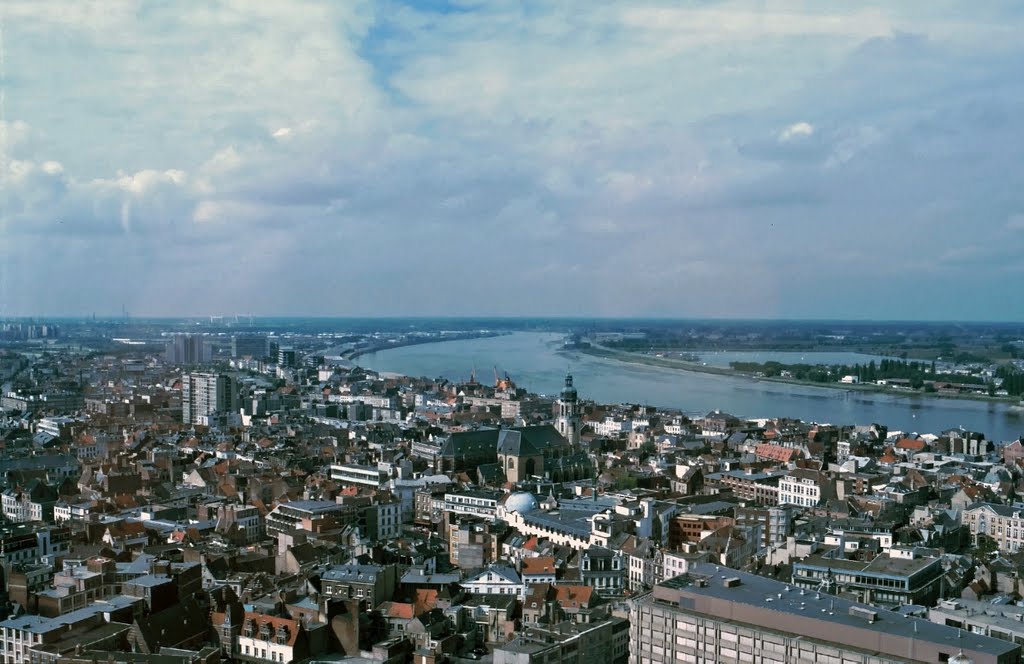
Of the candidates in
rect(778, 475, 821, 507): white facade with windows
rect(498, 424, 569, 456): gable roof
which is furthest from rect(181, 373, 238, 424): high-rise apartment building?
rect(778, 475, 821, 507): white facade with windows

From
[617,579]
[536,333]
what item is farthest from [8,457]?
[536,333]

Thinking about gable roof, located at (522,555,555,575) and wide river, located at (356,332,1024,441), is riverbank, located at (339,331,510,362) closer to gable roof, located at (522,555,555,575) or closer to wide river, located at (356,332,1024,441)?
wide river, located at (356,332,1024,441)

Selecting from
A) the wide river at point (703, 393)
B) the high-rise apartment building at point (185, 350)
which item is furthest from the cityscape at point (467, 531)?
the wide river at point (703, 393)

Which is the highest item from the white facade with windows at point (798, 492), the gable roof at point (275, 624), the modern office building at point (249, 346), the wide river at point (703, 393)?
the modern office building at point (249, 346)

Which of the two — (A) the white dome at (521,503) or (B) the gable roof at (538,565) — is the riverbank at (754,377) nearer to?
(A) the white dome at (521,503)

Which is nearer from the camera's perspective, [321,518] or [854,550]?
[854,550]

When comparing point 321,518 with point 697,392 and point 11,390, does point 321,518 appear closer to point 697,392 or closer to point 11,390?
point 11,390

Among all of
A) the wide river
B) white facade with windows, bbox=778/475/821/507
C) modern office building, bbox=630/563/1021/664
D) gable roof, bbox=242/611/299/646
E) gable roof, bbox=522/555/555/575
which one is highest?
modern office building, bbox=630/563/1021/664
